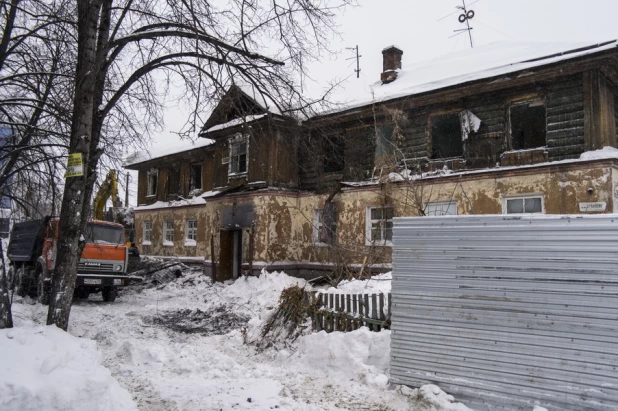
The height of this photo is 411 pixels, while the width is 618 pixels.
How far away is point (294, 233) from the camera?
17250mm

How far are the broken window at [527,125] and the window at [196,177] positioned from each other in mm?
16281

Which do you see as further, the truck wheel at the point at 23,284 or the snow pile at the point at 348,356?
the truck wheel at the point at 23,284

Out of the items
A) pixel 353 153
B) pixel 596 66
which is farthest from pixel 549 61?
pixel 353 153

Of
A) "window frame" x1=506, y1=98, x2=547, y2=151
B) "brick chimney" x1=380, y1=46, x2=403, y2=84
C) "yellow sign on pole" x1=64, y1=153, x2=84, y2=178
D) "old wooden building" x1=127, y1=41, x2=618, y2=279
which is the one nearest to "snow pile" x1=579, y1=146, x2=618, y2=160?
"old wooden building" x1=127, y1=41, x2=618, y2=279

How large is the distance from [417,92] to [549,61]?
3825mm

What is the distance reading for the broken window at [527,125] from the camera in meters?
13.0

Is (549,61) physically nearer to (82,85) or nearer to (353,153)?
(353,153)

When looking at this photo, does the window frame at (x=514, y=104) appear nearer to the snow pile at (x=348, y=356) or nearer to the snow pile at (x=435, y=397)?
the snow pile at (x=348, y=356)

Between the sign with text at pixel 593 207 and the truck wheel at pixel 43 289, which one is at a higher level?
the sign with text at pixel 593 207

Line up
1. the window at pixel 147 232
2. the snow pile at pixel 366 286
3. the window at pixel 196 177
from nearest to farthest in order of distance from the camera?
the snow pile at pixel 366 286 → the window at pixel 196 177 → the window at pixel 147 232

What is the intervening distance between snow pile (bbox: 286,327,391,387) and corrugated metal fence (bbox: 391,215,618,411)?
499 mm

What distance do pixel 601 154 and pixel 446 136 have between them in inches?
182

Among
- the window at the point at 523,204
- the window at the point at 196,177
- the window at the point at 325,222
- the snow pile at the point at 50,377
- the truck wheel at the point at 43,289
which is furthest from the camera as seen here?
the window at the point at 196,177

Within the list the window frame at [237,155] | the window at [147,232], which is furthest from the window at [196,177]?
the window frame at [237,155]
